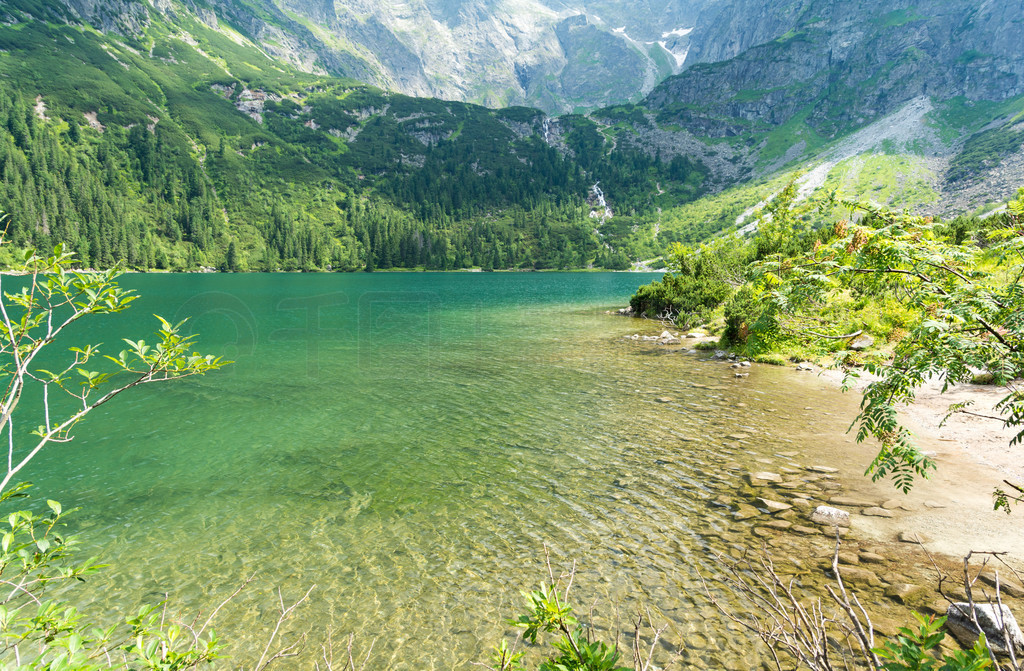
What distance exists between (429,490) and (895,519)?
35.9ft

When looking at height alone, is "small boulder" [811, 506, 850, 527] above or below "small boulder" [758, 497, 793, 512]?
above

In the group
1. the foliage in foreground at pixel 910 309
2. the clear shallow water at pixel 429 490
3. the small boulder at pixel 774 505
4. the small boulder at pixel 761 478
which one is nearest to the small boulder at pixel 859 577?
the clear shallow water at pixel 429 490

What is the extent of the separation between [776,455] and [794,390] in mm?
8767

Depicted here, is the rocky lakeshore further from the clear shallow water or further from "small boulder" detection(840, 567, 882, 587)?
the clear shallow water

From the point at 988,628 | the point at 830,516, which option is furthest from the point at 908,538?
the point at 988,628

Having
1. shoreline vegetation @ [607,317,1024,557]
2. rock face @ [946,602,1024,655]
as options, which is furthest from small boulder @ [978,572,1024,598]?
rock face @ [946,602,1024,655]

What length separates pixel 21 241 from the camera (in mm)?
140500

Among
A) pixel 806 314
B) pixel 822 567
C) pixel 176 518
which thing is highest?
pixel 806 314

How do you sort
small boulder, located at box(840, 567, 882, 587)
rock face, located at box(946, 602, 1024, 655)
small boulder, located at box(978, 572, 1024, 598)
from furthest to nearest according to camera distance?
small boulder, located at box(840, 567, 882, 587)
small boulder, located at box(978, 572, 1024, 598)
rock face, located at box(946, 602, 1024, 655)

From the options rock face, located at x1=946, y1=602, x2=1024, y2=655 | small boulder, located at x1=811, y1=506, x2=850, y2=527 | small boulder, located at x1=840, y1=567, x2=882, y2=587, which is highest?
rock face, located at x1=946, y1=602, x2=1024, y2=655

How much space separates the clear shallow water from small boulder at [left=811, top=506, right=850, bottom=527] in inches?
38.7

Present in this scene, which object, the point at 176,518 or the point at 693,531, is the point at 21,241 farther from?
the point at 693,531

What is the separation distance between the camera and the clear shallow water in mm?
7934

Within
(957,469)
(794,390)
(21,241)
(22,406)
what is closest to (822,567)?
(957,469)
